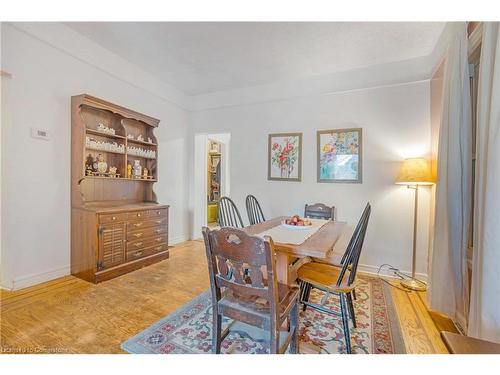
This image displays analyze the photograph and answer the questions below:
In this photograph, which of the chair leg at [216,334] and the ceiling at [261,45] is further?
the ceiling at [261,45]

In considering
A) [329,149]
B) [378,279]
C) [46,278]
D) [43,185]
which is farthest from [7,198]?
[378,279]

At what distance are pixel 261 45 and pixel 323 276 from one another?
8.15 ft

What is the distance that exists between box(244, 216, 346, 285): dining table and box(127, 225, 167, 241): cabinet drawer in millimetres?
1644

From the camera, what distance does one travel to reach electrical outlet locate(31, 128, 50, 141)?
236 centimetres

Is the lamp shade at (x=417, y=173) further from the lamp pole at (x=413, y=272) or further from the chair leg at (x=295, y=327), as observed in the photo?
the chair leg at (x=295, y=327)

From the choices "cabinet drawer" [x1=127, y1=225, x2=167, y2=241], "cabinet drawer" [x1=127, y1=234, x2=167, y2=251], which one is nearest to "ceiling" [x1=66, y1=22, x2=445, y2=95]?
"cabinet drawer" [x1=127, y1=225, x2=167, y2=241]

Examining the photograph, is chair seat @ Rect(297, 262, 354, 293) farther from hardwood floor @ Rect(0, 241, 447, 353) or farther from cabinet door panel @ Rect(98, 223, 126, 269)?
cabinet door panel @ Rect(98, 223, 126, 269)

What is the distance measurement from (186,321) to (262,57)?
117 inches

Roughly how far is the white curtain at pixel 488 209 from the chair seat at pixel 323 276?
2.11 ft

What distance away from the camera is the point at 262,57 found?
2.90 metres

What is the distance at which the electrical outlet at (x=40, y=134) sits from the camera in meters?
2.36

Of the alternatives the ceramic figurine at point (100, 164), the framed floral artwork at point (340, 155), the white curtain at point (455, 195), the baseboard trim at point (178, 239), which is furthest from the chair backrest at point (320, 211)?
the ceramic figurine at point (100, 164)

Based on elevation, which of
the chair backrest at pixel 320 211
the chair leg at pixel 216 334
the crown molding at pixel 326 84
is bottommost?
the chair leg at pixel 216 334
